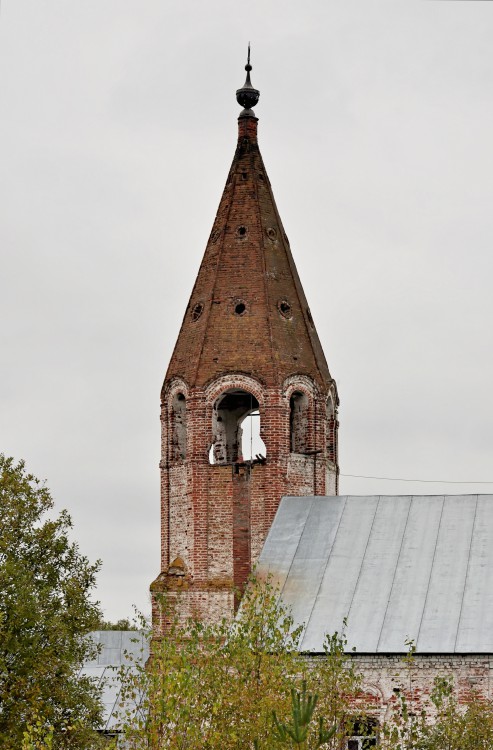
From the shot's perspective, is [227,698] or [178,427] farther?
[178,427]

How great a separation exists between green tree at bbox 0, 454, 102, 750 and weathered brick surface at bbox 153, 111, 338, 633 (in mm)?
2994

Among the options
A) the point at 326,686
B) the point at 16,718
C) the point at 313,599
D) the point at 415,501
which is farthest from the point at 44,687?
the point at 415,501

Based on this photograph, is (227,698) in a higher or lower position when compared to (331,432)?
lower

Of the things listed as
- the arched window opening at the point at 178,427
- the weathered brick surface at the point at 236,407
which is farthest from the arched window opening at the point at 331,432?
the arched window opening at the point at 178,427

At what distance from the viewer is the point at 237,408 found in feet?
97.0

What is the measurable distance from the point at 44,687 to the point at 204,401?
7.26 meters

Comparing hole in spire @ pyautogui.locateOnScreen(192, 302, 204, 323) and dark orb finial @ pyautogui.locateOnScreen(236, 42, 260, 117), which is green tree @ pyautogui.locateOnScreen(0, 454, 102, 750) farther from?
dark orb finial @ pyautogui.locateOnScreen(236, 42, 260, 117)

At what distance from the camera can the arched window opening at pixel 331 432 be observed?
29453mm

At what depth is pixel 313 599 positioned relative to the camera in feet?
81.9

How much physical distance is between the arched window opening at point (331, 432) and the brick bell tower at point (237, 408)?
0.03 meters

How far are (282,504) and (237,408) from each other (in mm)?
2756

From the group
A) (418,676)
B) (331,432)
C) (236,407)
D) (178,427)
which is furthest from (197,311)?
(418,676)

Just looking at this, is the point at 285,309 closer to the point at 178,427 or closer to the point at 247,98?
the point at 178,427

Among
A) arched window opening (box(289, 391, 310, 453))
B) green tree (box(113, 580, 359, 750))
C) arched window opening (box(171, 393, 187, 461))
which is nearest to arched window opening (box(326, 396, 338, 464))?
arched window opening (box(289, 391, 310, 453))
